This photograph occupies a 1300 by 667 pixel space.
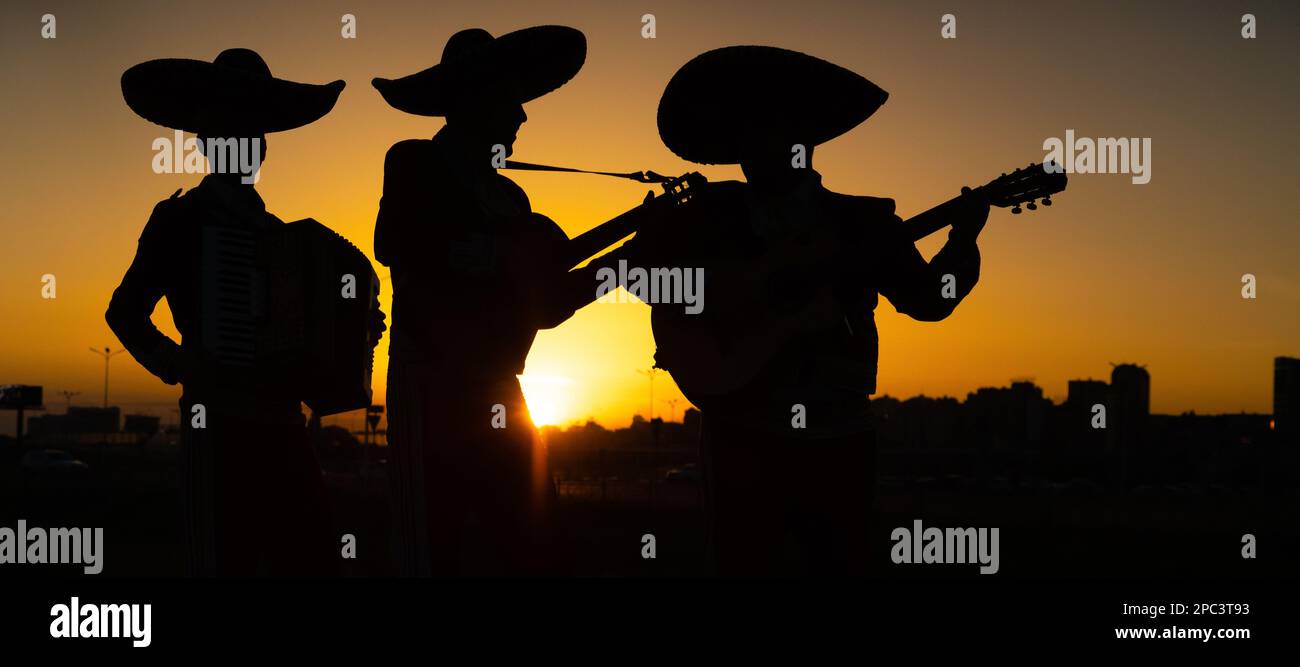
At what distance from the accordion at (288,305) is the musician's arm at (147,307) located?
0.20 metres

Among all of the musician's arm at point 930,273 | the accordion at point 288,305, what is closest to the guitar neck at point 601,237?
the accordion at point 288,305

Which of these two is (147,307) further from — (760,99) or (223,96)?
(760,99)

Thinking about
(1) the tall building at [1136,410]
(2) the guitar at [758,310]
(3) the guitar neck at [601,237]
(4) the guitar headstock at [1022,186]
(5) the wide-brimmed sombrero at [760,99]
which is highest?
(5) the wide-brimmed sombrero at [760,99]

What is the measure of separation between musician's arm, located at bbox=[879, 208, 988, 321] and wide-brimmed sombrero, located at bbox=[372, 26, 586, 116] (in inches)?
62.8

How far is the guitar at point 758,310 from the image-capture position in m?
5.05

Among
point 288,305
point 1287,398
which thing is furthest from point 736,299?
point 1287,398

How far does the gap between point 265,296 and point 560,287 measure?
4.17 ft

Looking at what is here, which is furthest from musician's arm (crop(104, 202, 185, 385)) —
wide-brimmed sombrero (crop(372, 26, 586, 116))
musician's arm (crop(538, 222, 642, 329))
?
musician's arm (crop(538, 222, 642, 329))

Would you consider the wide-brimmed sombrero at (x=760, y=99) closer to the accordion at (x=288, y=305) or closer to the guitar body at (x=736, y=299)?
the guitar body at (x=736, y=299)

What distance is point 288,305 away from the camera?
5324mm

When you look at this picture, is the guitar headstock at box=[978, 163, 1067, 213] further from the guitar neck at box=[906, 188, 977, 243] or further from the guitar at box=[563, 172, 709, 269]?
the guitar at box=[563, 172, 709, 269]

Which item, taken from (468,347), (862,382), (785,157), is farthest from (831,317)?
(468,347)

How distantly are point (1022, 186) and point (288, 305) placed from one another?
3213mm

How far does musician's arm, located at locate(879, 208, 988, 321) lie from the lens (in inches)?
204
